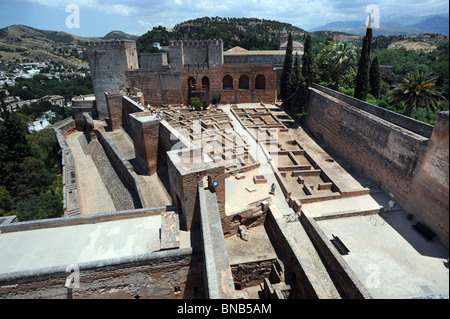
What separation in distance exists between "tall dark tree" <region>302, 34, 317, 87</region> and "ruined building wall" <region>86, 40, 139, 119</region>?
14286 mm

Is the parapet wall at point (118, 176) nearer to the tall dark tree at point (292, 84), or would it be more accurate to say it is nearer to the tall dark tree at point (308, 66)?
the tall dark tree at point (292, 84)

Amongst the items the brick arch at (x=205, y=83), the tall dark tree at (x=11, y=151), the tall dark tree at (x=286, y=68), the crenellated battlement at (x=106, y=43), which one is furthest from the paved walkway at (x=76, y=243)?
the brick arch at (x=205, y=83)

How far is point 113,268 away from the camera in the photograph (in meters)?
7.15

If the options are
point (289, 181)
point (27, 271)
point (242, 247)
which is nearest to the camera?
point (27, 271)

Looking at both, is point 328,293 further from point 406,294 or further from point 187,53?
point 187,53

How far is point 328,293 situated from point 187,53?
898 inches

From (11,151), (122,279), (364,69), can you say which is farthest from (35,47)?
(122,279)

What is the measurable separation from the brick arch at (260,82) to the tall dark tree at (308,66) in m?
6.46

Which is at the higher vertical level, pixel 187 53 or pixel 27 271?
pixel 187 53

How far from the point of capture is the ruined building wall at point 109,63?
21938 mm

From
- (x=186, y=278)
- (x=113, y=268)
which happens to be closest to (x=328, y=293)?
(x=186, y=278)

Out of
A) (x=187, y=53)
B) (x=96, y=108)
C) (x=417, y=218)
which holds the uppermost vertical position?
(x=187, y=53)

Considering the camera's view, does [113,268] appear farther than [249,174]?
No

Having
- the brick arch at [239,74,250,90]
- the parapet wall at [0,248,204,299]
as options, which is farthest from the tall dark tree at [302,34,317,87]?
the parapet wall at [0,248,204,299]
